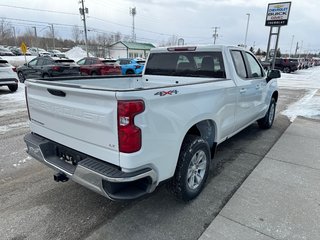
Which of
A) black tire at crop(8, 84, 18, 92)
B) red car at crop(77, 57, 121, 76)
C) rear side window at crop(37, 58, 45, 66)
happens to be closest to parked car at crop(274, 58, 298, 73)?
red car at crop(77, 57, 121, 76)

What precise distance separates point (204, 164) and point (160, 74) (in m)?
1.99

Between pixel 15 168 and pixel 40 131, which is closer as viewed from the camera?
pixel 40 131

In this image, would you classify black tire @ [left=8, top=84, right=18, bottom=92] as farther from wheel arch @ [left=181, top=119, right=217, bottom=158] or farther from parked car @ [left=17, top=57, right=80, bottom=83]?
wheel arch @ [left=181, top=119, right=217, bottom=158]

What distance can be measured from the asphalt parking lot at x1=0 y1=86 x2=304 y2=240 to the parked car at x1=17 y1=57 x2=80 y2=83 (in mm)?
10746

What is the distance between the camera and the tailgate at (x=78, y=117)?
7.27ft

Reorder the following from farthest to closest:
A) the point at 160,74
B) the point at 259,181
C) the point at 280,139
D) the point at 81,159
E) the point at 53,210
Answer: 1. the point at 280,139
2. the point at 160,74
3. the point at 259,181
4. the point at 53,210
5. the point at 81,159

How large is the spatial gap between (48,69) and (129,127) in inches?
537

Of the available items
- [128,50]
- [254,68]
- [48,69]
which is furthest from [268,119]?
[128,50]

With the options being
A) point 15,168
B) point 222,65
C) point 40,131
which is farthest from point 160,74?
point 15,168

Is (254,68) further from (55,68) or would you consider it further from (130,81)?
(55,68)

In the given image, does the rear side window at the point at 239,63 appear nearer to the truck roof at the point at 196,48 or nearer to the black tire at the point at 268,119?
the truck roof at the point at 196,48

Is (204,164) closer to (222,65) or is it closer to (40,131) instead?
(222,65)

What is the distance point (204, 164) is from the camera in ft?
10.9

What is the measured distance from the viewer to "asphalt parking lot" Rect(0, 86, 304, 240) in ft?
8.66
